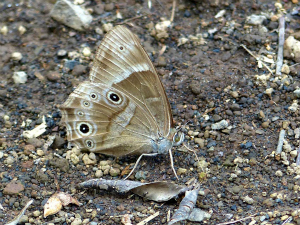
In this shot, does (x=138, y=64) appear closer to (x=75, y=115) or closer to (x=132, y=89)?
(x=132, y=89)

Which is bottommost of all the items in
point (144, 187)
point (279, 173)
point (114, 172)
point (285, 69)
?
point (114, 172)

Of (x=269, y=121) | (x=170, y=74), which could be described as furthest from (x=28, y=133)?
(x=269, y=121)

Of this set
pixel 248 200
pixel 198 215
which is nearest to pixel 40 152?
pixel 198 215

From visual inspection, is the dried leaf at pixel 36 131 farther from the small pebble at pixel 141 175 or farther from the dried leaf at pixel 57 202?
the small pebble at pixel 141 175

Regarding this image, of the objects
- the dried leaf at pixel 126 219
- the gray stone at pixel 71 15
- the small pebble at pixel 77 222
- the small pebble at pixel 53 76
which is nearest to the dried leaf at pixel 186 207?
the dried leaf at pixel 126 219

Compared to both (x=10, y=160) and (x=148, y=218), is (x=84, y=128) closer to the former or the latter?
(x=10, y=160)

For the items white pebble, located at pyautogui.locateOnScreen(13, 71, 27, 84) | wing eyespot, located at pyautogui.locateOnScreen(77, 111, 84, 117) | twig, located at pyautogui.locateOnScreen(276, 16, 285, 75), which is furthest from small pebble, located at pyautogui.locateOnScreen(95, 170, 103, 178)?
twig, located at pyautogui.locateOnScreen(276, 16, 285, 75)

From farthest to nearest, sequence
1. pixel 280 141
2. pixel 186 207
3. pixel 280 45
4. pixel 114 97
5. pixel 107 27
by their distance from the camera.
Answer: pixel 107 27 < pixel 280 45 < pixel 114 97 < pixel 280 141 < pixel 186 207
